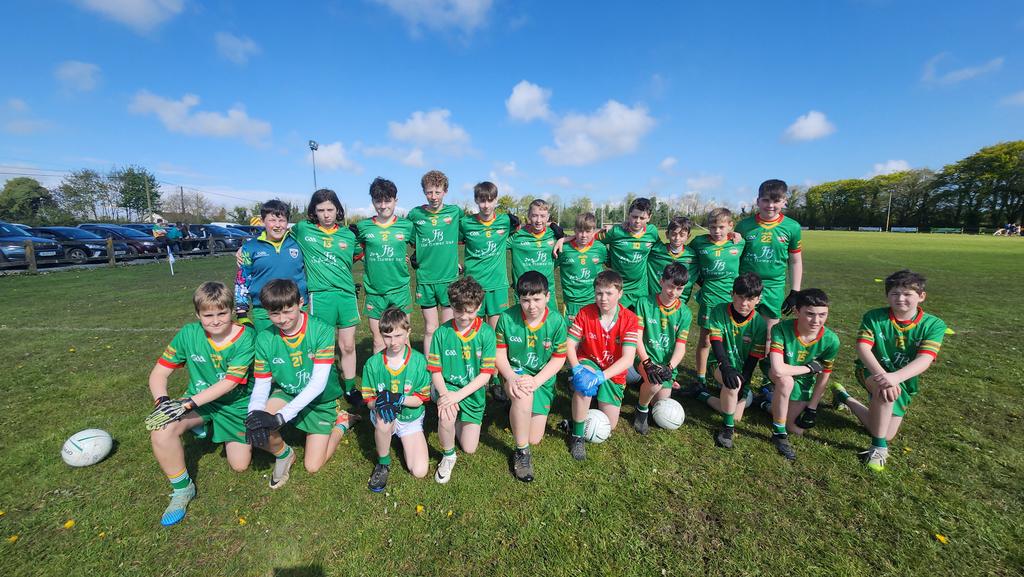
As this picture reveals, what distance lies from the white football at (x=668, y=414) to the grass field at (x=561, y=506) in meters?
0.10

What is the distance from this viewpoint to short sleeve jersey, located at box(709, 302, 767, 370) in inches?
155

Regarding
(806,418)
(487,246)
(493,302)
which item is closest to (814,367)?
(806,418)

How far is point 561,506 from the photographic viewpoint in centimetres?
295

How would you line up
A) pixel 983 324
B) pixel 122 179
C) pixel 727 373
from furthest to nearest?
pixel 122 179, pixel 983 324, pixel 727 373

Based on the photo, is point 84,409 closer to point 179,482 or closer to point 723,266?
point 179,482

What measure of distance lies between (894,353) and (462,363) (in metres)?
3.66

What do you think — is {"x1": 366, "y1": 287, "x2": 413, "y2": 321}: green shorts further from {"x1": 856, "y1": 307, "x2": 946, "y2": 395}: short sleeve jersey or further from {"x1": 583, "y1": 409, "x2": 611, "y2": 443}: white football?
{"x1": 856, "y1": 307, "x2": 946, "y2": 395}: short sleeve jersey

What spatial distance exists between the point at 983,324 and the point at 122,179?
7905cm

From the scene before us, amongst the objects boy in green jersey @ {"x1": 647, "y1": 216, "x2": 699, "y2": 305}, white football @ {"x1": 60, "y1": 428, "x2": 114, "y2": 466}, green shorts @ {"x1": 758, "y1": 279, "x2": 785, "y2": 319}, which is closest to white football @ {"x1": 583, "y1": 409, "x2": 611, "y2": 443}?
boy in green jersey @ {"x1": 647, "y1": 216, "x2": 699, "y2": 305}

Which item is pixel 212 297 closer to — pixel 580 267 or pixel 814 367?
pixel 580 267

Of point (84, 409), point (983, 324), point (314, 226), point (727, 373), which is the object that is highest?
point (314, 226)

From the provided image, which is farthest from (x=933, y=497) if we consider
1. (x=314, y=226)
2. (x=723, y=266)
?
(x=314, y=226)

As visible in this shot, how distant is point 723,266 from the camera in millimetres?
4602

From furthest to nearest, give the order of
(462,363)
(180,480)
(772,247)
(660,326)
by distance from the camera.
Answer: (772,247) → (660,326) → (462,363) → (180,480)
